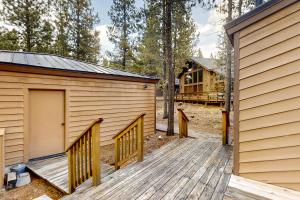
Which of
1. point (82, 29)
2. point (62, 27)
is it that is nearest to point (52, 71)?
Result: point (62, 27)

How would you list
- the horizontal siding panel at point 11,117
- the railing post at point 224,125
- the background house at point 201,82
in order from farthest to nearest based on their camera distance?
1. the background house at point 201,82
2. the railing post at point 224,125
3. the horizontal siding panel at point 11,117

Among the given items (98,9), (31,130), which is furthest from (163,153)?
(98,9)

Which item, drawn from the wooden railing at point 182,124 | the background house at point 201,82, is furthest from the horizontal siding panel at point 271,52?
the background house at point 201,82

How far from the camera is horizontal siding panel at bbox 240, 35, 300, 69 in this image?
263 cm

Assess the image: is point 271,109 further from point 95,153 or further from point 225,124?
point 225,124

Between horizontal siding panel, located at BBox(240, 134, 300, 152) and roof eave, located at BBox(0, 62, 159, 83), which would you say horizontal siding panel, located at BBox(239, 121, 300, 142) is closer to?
horizontal siding panel, located at BBox(240, 134, 300, 152)

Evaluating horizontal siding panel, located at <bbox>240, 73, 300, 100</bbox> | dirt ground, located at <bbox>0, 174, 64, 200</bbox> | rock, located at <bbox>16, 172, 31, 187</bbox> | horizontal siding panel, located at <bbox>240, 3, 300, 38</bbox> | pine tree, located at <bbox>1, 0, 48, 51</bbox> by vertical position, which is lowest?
dirt ground, located at <bbox>0, 174, 64, 200</bbox>

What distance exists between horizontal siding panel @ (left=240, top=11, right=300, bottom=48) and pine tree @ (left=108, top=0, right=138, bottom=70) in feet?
51.4

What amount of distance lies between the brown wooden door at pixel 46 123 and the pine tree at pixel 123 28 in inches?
499

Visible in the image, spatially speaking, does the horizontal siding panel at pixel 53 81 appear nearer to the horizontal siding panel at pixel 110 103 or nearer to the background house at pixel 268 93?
the horizontal siding panel at pixel 110 103

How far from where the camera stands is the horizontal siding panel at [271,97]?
2.64 m

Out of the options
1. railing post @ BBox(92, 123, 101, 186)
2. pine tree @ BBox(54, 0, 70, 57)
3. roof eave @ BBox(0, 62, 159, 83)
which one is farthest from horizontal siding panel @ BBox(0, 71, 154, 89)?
pine tree @ BBox(54, 0, 70, 57)

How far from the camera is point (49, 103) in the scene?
586 centimetres

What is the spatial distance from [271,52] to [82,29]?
17.3m
